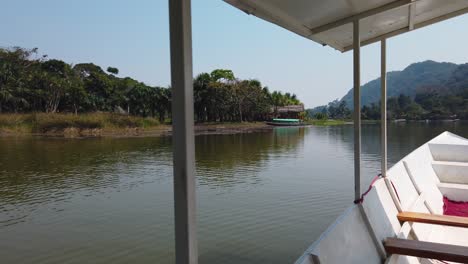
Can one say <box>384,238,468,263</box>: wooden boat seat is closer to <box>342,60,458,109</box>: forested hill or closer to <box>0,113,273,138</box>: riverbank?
<box>0,113,273,138</box>: riverbank

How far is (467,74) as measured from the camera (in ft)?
262

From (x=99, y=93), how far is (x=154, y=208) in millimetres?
28137

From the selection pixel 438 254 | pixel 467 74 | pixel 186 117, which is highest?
pixel 467 74

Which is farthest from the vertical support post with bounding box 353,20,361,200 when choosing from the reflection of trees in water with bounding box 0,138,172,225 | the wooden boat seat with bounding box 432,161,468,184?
the reflection of trees in water with bounding box 0,138,172,225

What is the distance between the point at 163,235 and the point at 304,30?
10.7ft

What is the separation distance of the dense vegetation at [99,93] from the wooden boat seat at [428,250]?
92.2ft

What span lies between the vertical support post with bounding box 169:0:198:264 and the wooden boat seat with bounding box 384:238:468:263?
1542 millimetres

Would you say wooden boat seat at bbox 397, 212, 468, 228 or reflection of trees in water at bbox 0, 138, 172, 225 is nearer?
wooden boat seat at bbox 397, 212, 468, 228

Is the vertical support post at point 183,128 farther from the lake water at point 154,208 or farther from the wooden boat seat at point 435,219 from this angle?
the lake water at point 154,208

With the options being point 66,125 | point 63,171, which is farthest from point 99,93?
point 63,171

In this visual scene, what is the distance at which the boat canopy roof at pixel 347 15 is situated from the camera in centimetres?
190

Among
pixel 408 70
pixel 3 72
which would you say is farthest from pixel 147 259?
pixel 408 70

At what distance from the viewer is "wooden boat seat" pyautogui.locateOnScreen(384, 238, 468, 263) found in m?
1.96

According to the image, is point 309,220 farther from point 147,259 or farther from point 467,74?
point 467,74
